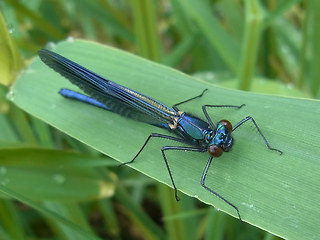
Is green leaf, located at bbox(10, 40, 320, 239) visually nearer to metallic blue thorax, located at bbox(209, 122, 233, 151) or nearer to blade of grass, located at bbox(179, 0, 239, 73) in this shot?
metallic blue thorax, located at bbox(209, 122, 233, 151)

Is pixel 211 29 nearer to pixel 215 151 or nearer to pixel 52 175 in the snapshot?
pixel 215 151

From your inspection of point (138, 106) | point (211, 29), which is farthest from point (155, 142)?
point (211, 29)

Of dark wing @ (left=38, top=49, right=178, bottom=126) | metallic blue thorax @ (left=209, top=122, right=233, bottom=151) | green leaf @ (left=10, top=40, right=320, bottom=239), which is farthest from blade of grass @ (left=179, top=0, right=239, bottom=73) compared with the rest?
metallic blue thorax @ (left=209, top=122, right=233, bottom=151)

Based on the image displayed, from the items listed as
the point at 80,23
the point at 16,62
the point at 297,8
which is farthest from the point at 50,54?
the point at 297,8

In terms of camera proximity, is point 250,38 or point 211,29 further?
point 211,29

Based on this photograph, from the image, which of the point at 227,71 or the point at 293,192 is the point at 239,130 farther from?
the point at 227,71

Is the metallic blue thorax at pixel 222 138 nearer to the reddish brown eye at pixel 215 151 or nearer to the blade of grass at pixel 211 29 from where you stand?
the reddish brown eye at pixel 215 151
